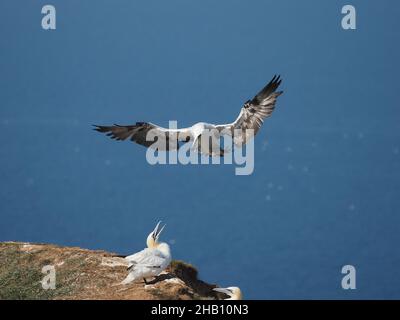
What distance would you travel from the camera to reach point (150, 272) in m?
9.47

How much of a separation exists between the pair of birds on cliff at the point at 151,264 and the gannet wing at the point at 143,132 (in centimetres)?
227

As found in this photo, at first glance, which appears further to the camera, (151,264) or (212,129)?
(212,129)

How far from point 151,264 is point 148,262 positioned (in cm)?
6

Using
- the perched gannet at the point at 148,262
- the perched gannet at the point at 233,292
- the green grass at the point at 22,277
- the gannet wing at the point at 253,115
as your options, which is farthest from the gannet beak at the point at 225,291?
the gannet wing at the point at 253,115

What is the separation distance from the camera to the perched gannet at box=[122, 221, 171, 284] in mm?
9469

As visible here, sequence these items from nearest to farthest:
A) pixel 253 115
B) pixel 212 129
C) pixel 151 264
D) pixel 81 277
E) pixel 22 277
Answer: pixel 151 264, pixel 81 277, pixel 22 277, pixel 212 129, pixel 253 115

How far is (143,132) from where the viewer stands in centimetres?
A: 1161

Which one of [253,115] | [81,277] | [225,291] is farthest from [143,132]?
[225,291]

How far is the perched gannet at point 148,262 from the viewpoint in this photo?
947cm

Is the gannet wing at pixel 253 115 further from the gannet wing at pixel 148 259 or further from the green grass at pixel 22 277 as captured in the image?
the green grass at pixel 22 277

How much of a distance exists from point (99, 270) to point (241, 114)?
11.6 ft

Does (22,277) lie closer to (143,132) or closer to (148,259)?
(148,259)
